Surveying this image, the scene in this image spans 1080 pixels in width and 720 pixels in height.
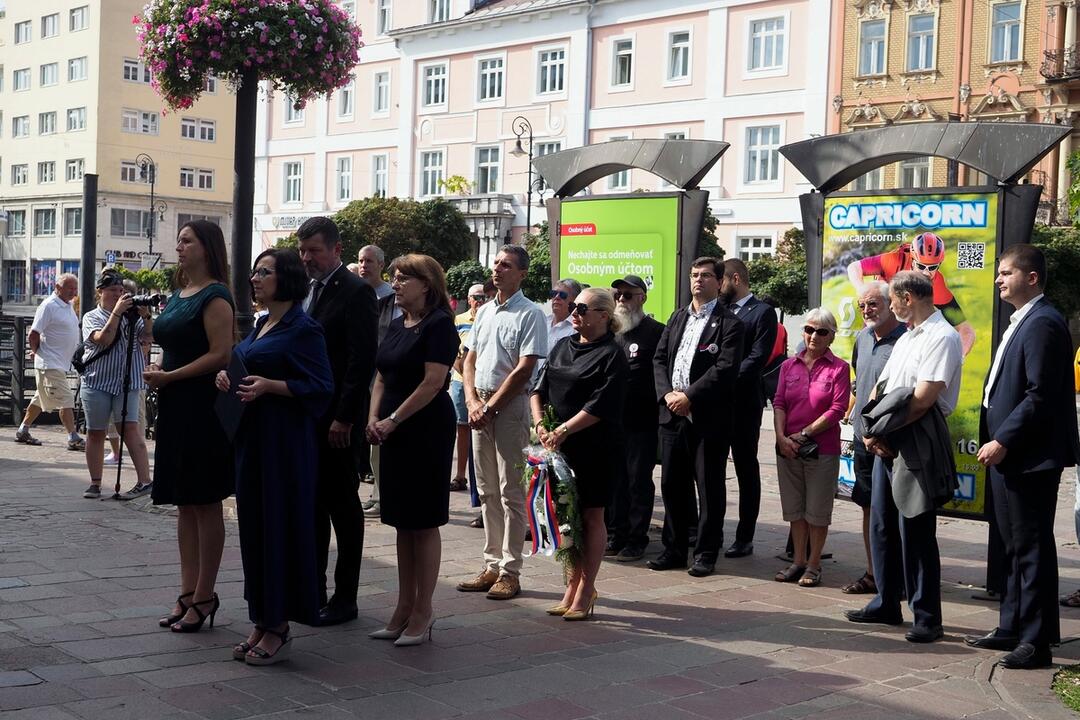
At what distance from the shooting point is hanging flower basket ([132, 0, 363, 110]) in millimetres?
10773

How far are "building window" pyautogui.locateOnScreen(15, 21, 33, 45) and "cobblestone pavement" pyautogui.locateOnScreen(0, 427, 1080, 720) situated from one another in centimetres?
7731

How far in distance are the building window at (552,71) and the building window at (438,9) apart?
23.4ft

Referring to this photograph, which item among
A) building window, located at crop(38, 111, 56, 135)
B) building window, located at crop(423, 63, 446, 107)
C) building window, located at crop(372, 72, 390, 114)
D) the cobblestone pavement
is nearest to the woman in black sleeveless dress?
the cobblestone pavement

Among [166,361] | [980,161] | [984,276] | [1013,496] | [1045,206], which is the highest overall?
[1045,206]

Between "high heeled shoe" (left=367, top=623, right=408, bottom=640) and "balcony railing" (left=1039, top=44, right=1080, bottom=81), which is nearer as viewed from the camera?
"high heeled shoe" (left=367, top=623, right=408, bottom=640)

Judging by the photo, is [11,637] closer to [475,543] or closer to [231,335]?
[231,335]

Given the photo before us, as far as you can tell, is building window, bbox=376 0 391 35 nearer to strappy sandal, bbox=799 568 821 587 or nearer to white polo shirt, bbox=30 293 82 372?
white polo shirt, bbox=30 293 82 372

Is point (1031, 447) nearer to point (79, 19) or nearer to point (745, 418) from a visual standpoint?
point (745, 418)

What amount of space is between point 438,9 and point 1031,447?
52538 mm

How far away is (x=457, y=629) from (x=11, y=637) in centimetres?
214

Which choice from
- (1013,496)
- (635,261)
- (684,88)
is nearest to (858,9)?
(684,88)

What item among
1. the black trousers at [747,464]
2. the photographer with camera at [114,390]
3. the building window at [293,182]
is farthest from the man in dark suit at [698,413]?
the building window at [293,182]

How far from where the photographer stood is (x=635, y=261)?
1029 centimetres

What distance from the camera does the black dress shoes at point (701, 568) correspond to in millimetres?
8156
